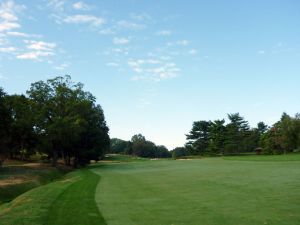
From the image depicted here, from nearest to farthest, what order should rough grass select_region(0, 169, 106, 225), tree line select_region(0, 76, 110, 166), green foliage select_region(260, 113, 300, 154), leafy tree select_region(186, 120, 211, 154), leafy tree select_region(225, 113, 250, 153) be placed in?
rough grass select_region(0, 169, 106, 225) → tree line select_region(0, 76, 110, 166) → green foliage select_region(260, 113, 300, 154) → leafy tree select_region(225, 113, 250, 153) → leafy tree select_region(186, 120, 211, 154)

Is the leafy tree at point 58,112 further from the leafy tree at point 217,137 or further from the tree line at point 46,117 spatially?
the leafy tree at point 217,137

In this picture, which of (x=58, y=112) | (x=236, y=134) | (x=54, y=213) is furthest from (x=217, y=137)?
(x=54, y=213)

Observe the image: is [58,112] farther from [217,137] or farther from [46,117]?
[217,137]

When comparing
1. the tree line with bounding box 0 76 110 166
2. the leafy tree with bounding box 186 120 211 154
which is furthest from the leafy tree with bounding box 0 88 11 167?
the leafy tree with bounding box 186 120 211 154

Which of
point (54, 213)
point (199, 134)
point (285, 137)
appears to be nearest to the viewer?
point (54, 213)

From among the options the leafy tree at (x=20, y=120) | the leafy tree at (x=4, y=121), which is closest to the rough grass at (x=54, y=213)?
the leafy tree at (x=4, y=121)

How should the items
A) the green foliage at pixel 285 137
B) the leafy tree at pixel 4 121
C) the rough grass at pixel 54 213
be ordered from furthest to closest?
1. the green foliage at pixel 285 137
2. the leafy tree at pixel 4 121
3. the rough grass at pixel 54 213

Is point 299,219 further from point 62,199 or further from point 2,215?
point 62,199

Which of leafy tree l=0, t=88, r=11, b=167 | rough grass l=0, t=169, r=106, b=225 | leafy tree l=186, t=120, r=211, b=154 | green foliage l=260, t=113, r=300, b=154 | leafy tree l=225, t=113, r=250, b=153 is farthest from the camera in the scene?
leafy tree l=186, t=120, r=211, b=154

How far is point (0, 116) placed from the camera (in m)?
63.1

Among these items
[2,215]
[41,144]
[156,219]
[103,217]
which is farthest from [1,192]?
[41,144]

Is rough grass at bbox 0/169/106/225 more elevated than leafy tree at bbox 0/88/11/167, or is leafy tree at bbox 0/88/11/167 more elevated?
leafy tree at bbox 0/88/11/167

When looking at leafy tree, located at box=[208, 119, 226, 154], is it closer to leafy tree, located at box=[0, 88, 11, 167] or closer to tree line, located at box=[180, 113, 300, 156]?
tree line, located at box=[180, 113, 300, 156]

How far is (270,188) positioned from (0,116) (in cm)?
5028
